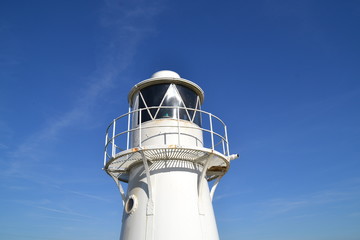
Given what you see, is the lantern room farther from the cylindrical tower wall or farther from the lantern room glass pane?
the cylindrical tower wall

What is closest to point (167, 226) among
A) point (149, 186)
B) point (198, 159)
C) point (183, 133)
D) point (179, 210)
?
point (179, 210)

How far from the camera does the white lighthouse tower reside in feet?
24.0

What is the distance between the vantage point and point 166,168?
8062mm

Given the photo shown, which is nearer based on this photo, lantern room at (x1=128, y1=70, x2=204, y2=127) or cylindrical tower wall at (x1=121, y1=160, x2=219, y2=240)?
cylindrical tower wall at (x1=121, y1=160, x2=219, y2=240)

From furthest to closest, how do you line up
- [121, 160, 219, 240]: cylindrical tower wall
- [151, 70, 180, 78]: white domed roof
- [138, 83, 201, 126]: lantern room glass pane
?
[151, 70, 180, 78]: white domed roof → [138, 83, 201, 126]: lantern room glass pane → [121, 160, 219, 240]: cylindrical tower wall

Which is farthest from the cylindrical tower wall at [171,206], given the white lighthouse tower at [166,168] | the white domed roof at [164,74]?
the white domed roof at [164,74]

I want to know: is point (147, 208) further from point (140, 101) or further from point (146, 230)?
point (140, 101)

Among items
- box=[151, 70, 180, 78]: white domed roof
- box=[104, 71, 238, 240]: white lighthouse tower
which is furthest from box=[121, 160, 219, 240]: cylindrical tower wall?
box=[151, 70, 180, 78]: white domed roof

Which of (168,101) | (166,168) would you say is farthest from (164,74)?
(166,168)

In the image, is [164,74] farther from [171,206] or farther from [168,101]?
[171,206]

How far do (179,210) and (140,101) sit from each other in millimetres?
4276

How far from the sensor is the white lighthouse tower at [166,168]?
24.0 feet

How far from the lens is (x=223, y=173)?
9234 mm

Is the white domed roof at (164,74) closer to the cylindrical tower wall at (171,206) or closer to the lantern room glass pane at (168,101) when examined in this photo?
the lantern room glass pane at (168,101)
